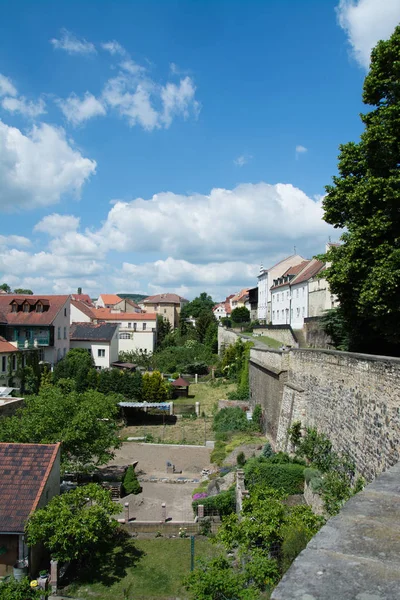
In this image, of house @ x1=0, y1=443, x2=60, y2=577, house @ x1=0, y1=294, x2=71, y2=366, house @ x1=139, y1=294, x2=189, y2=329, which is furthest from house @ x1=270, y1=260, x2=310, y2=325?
house @ x1=0, y1=443, x2=60, y2=577

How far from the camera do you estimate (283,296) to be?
50281 millimetres

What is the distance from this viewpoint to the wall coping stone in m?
1.83

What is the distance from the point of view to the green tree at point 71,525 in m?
12.3

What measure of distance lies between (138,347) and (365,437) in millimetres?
46213

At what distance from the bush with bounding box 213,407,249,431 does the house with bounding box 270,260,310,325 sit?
18261 mm

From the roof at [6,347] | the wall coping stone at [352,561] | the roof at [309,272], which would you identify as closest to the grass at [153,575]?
the wall coping stone at [352,561]

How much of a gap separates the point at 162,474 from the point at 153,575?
10351 millimetres

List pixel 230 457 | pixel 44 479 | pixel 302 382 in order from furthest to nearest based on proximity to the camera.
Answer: pixel 230 457, pixel 302 382, pixel 44 479

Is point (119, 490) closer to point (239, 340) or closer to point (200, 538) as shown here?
point (200, 538)

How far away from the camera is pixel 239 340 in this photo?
4072 centimetres

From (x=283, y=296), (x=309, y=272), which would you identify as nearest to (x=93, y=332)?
(x=283, y=296)

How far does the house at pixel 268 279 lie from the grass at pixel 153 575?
42.7 metres

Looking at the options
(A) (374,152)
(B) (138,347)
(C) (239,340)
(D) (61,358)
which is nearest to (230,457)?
(A) (374,152)

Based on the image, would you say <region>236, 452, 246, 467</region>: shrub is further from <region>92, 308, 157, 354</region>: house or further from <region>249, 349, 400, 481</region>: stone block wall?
<region>92, 308, 157, 354</region>: house
